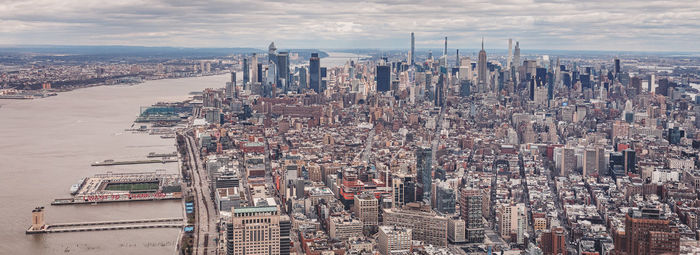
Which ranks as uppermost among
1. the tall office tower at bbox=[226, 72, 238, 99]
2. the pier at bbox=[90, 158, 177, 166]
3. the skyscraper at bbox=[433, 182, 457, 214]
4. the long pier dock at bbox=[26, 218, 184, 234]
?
the tall office tower at bbox=[226, 72, 238, 99]

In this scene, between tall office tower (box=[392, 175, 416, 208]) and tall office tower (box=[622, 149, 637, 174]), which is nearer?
tall office tower (box=[392, 175, 416, 208])

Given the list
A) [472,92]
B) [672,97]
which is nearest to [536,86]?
[472,92]

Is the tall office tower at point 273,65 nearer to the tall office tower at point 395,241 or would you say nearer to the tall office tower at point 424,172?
the tall office tower at point 424,172

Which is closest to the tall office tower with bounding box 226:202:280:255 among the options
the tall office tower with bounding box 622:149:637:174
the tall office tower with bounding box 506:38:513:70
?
the tall office tower with bounding box 622:149:637:174

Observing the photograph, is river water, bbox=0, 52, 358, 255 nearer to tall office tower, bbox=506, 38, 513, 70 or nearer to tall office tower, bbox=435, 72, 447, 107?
tall office tower, bbox=435, 72, 447, 107

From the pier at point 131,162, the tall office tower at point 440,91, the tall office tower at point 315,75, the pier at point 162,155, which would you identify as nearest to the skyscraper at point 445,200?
the pier at point 131,162

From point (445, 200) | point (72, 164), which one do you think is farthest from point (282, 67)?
point (445, 200)
